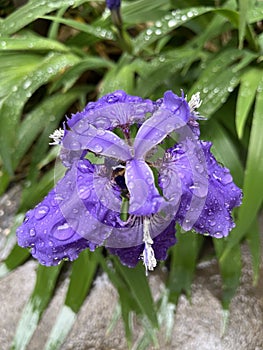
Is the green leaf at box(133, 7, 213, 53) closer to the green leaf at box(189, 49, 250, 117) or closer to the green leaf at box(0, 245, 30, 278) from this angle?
the green leaf at box(189, 49, 250, 117)

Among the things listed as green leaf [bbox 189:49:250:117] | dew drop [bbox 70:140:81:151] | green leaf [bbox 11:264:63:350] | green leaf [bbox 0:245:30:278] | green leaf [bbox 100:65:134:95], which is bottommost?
green leaf [bbox 11:264:63:350]

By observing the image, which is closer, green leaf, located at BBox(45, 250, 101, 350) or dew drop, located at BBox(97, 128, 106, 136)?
dew drop, located at BBox(97, 128, 106, 136)

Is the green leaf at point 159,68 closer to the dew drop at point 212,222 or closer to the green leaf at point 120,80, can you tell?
the green leaf at point 120,80

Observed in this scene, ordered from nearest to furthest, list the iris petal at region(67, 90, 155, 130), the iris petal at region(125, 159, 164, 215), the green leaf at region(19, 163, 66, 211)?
1. the iris petal at region(125, 159, 164, 215)
2. the iris petal at region(67, 90, 155, 130)
3. the green leaf at region(19, 163, 66, 211)

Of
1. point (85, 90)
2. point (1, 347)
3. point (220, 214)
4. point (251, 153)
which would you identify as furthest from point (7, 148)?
point (220, 214)

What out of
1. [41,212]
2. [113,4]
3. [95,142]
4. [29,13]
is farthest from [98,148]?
[29,13]

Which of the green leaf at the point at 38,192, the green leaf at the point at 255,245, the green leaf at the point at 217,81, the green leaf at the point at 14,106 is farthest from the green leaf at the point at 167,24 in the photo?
the green leaf at the point at 255,245

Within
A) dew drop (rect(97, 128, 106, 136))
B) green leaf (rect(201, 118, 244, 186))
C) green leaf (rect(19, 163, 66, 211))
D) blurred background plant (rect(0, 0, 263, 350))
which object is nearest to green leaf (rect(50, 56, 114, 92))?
blurred background plant (rect(0, 0, 263, 350))

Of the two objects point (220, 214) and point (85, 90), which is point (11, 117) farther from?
point (220, 214)
